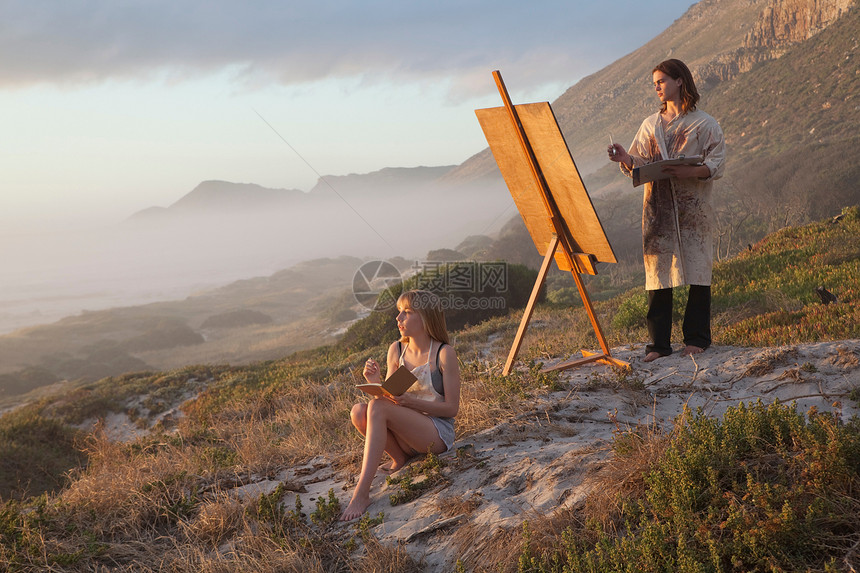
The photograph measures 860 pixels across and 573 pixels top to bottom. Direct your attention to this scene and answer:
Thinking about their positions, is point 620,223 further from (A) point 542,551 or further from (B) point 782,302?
(A) point 542,551

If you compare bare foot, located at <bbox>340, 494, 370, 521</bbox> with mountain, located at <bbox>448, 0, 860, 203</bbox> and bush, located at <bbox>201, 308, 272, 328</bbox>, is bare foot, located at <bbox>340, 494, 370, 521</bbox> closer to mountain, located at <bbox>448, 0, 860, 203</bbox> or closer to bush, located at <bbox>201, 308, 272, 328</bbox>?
mountain, located at <bbox>448, 0, 860, 203</bbox>

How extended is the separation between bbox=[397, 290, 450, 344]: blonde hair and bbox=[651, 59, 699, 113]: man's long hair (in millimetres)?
3045

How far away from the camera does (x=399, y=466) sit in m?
4.46

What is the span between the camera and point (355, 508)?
12.9 ft

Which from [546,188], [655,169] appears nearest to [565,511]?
[546,188]

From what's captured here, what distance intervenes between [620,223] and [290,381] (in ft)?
106

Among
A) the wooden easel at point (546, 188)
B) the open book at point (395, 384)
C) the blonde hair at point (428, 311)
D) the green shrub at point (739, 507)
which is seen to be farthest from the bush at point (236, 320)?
the green shrub at point (739, 507)

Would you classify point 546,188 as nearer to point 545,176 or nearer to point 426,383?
point 545,176

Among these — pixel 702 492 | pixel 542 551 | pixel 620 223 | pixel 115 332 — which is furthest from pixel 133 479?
pixel 115 332

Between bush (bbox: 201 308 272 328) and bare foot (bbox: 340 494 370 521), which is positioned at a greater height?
bush (bbox: 201 308 272 328)

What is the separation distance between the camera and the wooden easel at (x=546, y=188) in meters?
4.87

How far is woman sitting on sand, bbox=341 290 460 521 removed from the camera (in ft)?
13.4

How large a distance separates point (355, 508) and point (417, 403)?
2.66 ft

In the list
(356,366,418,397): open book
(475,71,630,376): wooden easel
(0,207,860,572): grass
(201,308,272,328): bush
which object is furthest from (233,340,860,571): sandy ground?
(201,308,272,328): bush
